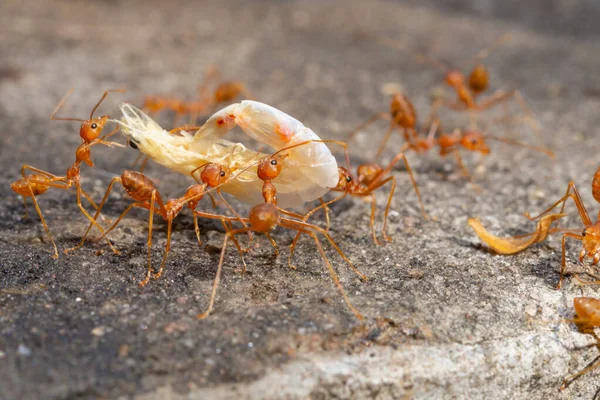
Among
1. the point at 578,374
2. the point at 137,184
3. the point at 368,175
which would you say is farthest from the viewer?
the point at 368,175

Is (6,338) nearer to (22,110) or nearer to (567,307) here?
(567,307)

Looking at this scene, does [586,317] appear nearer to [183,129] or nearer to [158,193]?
[158,193]

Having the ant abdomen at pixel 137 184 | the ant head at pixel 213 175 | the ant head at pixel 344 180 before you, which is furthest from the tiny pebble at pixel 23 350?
the ant head at pixel 344 180

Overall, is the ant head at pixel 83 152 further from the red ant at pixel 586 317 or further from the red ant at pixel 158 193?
the red ant at pixel 586 317

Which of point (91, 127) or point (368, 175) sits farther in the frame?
point (368, 175)

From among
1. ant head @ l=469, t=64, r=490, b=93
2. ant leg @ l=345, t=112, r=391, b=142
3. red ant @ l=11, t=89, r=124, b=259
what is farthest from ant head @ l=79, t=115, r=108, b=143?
ant head @ l=469, t=64, r=490, b=93

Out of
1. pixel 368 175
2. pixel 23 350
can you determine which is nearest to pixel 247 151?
pixel 368 175
